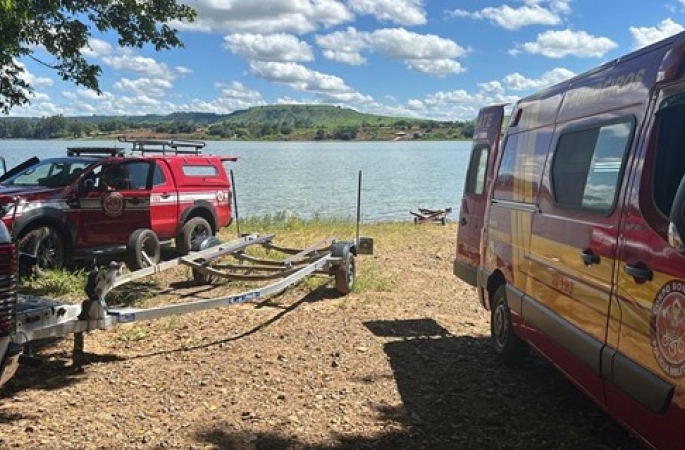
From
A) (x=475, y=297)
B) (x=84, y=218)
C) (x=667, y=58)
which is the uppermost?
(x=667, y=58)

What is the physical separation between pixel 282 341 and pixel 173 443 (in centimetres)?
248

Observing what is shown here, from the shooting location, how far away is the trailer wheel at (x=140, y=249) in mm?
8914

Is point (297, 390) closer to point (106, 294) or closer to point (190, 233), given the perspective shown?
point (106, 294)

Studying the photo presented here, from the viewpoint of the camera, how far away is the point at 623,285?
11.4 ft

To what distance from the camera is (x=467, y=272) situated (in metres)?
8.05

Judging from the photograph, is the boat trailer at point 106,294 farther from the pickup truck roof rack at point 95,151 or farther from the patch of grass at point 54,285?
the pickup truck roof rack at point 95,151

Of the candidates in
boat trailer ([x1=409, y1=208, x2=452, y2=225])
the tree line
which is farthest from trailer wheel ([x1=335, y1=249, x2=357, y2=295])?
the tree line

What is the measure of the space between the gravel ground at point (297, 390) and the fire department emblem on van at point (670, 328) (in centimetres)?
152

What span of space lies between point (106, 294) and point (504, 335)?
3935 millimetres

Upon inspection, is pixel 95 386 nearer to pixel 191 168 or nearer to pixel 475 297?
pixel 475 297

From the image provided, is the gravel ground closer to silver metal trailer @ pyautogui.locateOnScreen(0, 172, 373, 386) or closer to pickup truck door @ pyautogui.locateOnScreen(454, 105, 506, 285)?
silver metal trailer @ pyautogui.locateOnScreen(0, 172, 373, 386)


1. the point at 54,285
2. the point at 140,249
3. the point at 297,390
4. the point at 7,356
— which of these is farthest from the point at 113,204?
the point at 7,356

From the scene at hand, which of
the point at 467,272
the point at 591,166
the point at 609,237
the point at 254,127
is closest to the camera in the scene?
the point at 609,237

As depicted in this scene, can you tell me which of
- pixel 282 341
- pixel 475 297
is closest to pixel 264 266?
pixel 282 341
